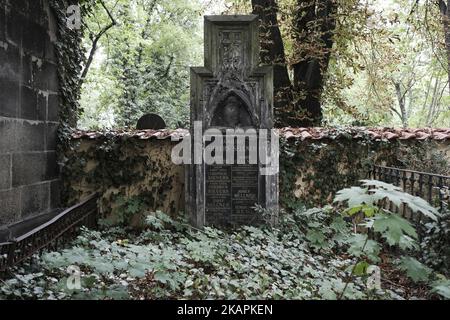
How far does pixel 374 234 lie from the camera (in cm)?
587

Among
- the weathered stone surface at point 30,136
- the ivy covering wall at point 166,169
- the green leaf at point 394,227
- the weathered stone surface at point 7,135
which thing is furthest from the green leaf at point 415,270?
the weathered stone surface at point 30,136

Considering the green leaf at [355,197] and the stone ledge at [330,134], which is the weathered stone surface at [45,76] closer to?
the stone ledge at [330,134]

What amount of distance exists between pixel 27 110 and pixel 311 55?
638 cm

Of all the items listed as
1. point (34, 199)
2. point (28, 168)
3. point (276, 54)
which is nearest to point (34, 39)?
point (28, 168)

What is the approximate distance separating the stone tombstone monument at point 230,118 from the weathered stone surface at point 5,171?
2596mm

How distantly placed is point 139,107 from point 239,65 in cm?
1248

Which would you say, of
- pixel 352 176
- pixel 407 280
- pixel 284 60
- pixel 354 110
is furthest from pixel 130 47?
pixel 407 280

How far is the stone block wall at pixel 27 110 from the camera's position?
479cm

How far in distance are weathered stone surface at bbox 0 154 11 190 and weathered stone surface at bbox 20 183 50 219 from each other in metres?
0.40

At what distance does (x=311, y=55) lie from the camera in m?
8.95

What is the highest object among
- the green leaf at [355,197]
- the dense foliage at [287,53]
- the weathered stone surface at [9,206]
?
the dense foliage at [287,53]

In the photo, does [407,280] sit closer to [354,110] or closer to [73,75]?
[73,75]

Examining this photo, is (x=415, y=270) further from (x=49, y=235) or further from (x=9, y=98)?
(x=9, y=98)
